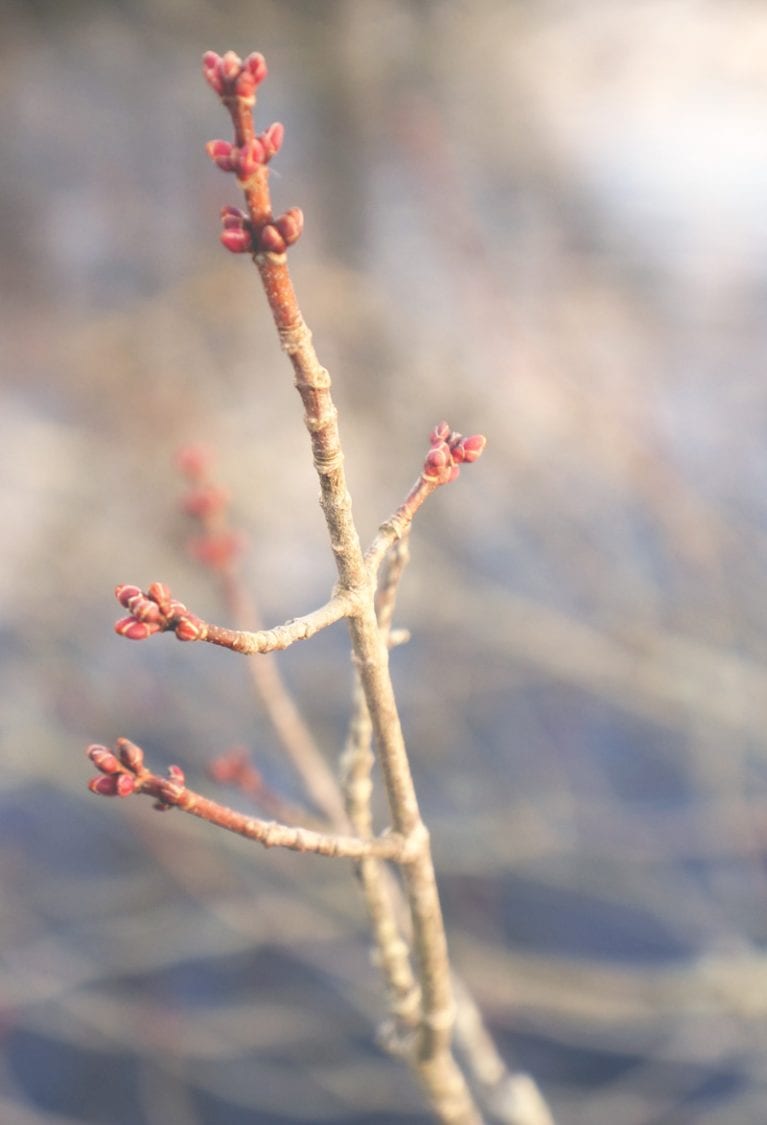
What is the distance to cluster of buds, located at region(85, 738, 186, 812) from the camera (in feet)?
1.57

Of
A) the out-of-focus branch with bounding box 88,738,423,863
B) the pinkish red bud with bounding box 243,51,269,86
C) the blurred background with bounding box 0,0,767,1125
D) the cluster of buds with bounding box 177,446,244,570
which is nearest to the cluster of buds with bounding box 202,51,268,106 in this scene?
the pinkish red bud with bounding box 243,51,269,86

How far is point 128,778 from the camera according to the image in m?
0.48

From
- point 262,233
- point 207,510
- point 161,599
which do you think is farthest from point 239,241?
point 207,510

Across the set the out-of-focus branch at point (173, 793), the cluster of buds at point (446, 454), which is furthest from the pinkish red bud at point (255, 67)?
the out-of-focus branch at point (173, 793)

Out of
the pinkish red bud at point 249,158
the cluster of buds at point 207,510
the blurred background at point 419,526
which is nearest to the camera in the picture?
the pinkish red bud at point 249,158

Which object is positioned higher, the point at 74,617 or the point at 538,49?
the point at 538,49

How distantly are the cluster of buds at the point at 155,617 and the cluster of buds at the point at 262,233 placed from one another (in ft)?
0.53

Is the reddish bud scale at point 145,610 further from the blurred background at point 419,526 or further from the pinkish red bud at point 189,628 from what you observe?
the blurred background at point 419,526

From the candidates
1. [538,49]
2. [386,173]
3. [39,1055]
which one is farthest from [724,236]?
[39,1055]

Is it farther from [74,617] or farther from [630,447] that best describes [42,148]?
[630,447]

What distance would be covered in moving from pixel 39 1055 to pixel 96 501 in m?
1.57

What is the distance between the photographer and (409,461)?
9.12 feet

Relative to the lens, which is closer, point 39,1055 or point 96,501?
point 39,1055

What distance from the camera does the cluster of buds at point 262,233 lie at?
37 centimetres
